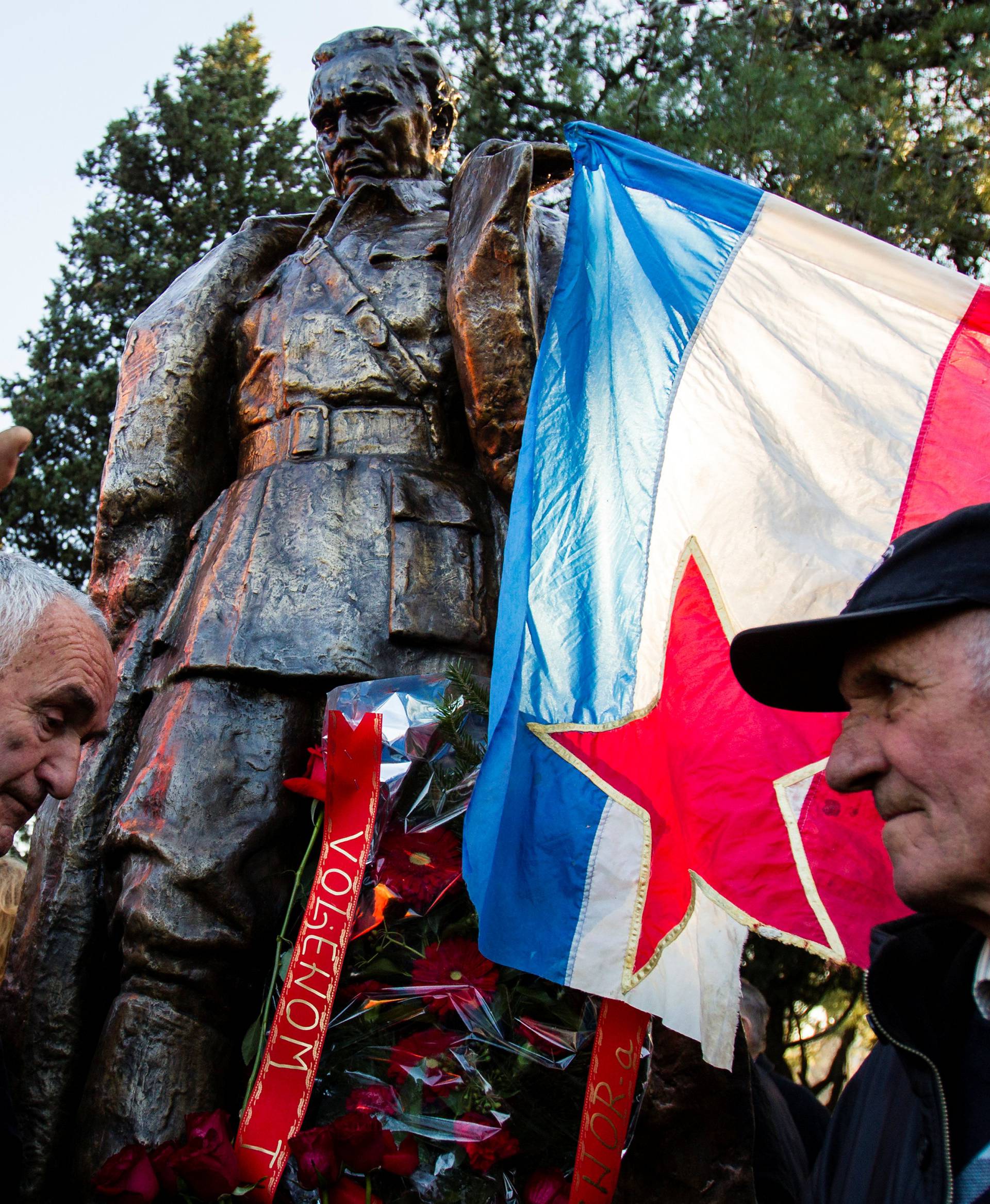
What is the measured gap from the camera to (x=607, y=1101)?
2.54 meters

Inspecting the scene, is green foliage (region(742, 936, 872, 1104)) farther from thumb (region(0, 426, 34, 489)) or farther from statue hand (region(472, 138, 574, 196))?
thumb (region(0, 426, 34, 489))

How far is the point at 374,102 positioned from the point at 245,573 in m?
1.57

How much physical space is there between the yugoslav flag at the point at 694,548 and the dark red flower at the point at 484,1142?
0.36 meters

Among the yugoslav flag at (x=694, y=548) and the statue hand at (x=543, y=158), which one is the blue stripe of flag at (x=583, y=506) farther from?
the statue hand at (x=543, y=158)

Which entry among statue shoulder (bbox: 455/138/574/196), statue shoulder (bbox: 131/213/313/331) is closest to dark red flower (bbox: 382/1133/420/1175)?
statue shoulder (bbox: 455/138/574/196)

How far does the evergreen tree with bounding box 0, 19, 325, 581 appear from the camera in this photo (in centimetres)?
995

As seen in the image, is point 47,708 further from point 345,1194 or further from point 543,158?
point 543,158

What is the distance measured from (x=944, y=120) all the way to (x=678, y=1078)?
7.24 m

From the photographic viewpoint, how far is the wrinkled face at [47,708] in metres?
2.21

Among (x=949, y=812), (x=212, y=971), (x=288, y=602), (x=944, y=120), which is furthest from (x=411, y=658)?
(x=944, y=120)

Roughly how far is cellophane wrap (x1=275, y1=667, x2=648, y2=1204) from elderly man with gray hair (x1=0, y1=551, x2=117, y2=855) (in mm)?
787

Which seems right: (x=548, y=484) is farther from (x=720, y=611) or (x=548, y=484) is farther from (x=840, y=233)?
(x=840, y=233)

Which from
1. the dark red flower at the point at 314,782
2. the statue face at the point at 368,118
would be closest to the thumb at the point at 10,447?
the dark red flower at the point at 314,782

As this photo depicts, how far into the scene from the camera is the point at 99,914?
323cm
